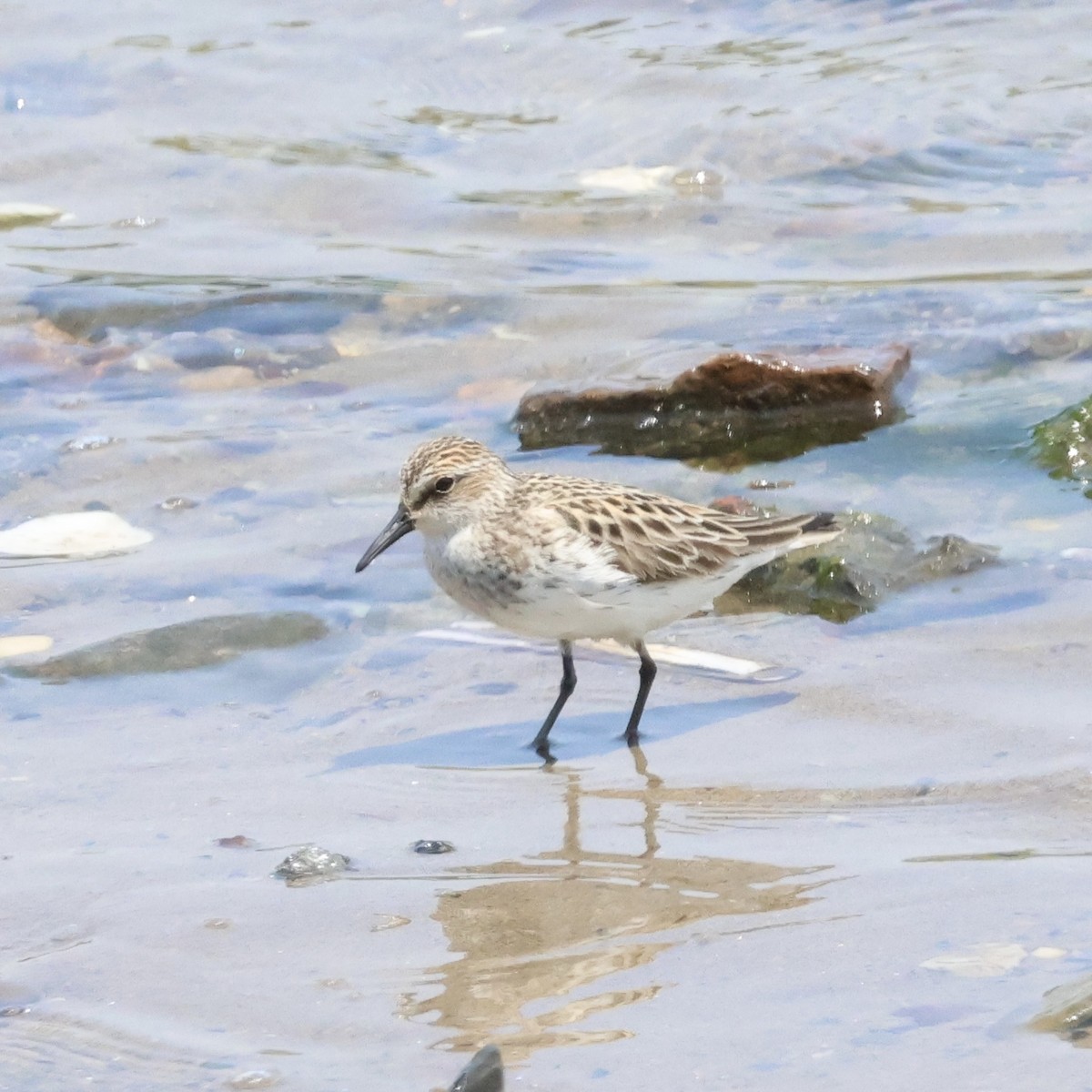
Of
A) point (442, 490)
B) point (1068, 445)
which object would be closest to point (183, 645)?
point (442, 490)

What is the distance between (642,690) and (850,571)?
1156 mm

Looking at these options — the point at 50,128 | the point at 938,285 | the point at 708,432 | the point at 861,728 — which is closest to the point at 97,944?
the point at 861,728

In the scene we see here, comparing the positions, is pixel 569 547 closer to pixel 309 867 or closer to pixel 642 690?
pixel 642 690

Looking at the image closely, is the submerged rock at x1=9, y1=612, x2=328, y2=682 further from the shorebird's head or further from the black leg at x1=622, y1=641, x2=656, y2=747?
the black leg at x1=622, y1=641, x2=656, y2=747

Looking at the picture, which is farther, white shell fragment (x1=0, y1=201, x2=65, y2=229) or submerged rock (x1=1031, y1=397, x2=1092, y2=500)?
white shell fragment (x1=0, y1=201, x2=65, y2=229)

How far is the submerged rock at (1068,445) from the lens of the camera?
7512 mm

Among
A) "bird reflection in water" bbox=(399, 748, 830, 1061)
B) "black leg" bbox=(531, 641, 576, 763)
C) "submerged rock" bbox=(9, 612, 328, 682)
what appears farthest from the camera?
"submerged rock" bbox=(9, 612, 328, 682)

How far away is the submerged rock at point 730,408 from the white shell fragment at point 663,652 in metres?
1.79

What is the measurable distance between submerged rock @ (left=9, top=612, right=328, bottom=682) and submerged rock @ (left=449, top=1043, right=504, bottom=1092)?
312 cm

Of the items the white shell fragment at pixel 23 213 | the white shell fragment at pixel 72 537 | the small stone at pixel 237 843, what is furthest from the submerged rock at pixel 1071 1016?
the white shell fragment at pixel 23 213

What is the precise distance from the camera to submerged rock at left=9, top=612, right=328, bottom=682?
629cm

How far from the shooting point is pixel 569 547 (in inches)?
233

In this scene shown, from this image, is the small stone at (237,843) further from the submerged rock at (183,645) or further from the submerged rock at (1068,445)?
the submerged rock at (1068,445)

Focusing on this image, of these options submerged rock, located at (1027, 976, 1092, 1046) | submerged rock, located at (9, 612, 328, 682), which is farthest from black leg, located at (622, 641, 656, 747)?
submerged rock, located at (1027, 976, 1092, 1046)
